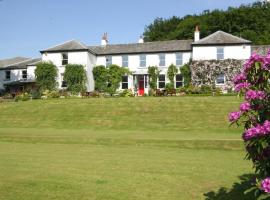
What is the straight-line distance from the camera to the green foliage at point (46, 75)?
52075 millimetres

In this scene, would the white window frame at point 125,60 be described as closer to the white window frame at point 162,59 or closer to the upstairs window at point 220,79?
the white window frame at point 162,59

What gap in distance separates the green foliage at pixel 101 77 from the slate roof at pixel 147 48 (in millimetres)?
2476

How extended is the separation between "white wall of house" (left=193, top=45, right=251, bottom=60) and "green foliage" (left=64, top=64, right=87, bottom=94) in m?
14.0

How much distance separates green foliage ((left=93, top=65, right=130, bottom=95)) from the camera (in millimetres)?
52750

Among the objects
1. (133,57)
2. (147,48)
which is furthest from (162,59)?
(133,57)

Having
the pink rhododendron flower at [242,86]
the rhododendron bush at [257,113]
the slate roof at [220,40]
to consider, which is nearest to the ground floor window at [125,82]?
the slate roof at [220,40]

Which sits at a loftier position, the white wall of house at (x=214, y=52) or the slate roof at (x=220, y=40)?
the slate roof at (x=220, y=40)

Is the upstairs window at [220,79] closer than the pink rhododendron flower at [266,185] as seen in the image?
No

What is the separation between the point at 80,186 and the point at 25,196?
1322 millimetres

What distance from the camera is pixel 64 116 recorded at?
32906 millimetres

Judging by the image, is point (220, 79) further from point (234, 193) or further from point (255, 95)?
point (255, 95)

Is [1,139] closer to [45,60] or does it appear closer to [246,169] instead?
[246,169]

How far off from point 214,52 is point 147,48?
902cm

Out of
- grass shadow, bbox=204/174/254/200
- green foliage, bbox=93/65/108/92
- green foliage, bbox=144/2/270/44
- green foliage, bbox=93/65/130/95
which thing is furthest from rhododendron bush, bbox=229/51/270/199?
green foliage, bbox=144/2/270/44
